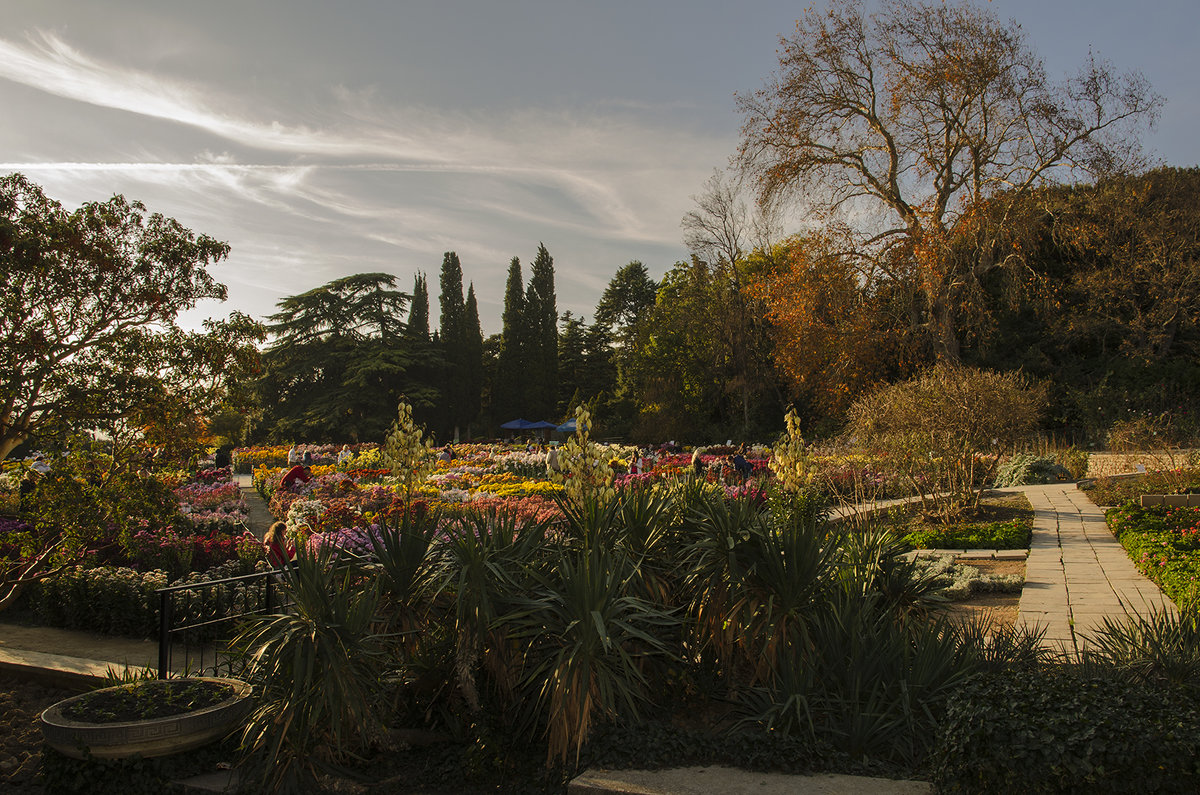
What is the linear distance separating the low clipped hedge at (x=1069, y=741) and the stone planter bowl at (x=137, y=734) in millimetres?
3723

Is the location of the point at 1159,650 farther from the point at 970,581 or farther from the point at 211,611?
the point at 211,611

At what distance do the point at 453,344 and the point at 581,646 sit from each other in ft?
155

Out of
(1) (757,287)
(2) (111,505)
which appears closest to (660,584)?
(2) (111,505)

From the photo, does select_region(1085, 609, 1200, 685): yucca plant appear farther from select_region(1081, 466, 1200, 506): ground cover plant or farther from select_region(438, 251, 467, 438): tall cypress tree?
select_region(438, 251, 467, 438): tall cypress tree

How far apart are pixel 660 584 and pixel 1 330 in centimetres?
499

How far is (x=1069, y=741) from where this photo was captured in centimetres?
306

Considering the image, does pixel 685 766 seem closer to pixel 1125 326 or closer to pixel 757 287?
pixel 757 287

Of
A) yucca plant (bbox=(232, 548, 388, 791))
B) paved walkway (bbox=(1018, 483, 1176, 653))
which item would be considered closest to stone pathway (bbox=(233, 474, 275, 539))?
yucca plant (bbox=(232, 548, 388, 791))

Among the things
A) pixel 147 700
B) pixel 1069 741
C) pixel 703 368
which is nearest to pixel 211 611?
pixel 147 700

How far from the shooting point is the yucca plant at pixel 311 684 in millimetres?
3908

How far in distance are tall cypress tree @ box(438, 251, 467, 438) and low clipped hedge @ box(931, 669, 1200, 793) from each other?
1793 inches

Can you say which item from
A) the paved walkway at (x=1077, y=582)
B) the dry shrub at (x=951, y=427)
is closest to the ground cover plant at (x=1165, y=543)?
the paved walkway at (x=1077, y=582)

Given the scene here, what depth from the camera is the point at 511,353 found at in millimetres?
49719

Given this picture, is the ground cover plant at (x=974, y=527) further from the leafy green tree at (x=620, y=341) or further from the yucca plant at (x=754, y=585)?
the leafy green tree at (x=620, y=341)
